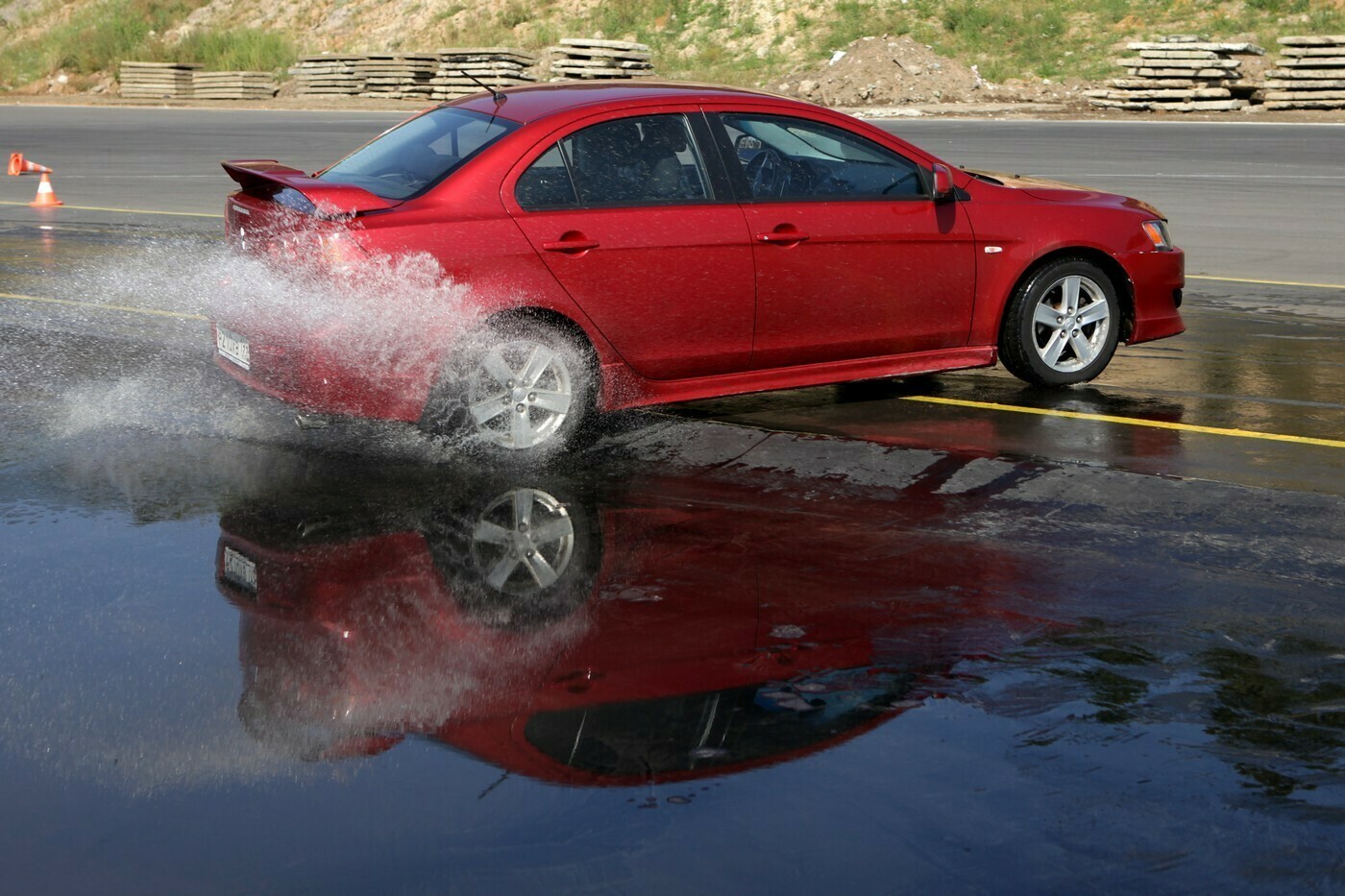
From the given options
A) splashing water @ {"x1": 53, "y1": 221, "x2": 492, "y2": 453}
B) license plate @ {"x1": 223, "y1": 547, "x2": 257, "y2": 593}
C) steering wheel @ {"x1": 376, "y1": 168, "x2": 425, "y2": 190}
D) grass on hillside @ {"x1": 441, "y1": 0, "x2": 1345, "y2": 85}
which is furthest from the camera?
grass on hillside @ {"x1": 441, "y1": 0, "x2": 1345, "y2": 85}

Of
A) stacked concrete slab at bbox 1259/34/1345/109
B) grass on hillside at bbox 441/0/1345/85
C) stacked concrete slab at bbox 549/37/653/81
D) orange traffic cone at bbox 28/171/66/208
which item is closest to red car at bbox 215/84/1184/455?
orange traffic cone at bbox 28/171/66/208

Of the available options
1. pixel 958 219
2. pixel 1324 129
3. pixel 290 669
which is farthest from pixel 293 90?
pixel 290 669

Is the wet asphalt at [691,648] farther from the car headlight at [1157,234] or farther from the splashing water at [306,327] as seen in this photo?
the car headlight at [1157,234]

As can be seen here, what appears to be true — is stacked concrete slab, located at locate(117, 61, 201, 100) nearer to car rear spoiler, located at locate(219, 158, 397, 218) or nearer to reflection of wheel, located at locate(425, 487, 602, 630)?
car rear spoiler, located at locate(219, 158, 397, 218)

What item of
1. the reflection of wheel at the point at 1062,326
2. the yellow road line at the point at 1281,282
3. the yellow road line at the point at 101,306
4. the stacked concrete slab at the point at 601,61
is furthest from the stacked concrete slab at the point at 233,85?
the reflection of wheel at the point at 1062,326

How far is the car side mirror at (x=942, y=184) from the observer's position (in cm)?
821

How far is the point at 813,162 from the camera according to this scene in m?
8.09

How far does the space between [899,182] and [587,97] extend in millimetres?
1728

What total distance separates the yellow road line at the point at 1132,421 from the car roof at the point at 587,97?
6.25 feet

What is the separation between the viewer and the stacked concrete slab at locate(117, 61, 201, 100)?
5256cm

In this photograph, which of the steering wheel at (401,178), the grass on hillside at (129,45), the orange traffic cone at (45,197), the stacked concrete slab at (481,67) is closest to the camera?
the steering wheel at (401,178)

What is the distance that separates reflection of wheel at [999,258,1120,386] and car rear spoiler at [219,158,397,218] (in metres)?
3.59

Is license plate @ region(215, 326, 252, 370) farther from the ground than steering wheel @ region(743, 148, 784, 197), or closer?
closer

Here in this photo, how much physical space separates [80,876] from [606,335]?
424 cm
